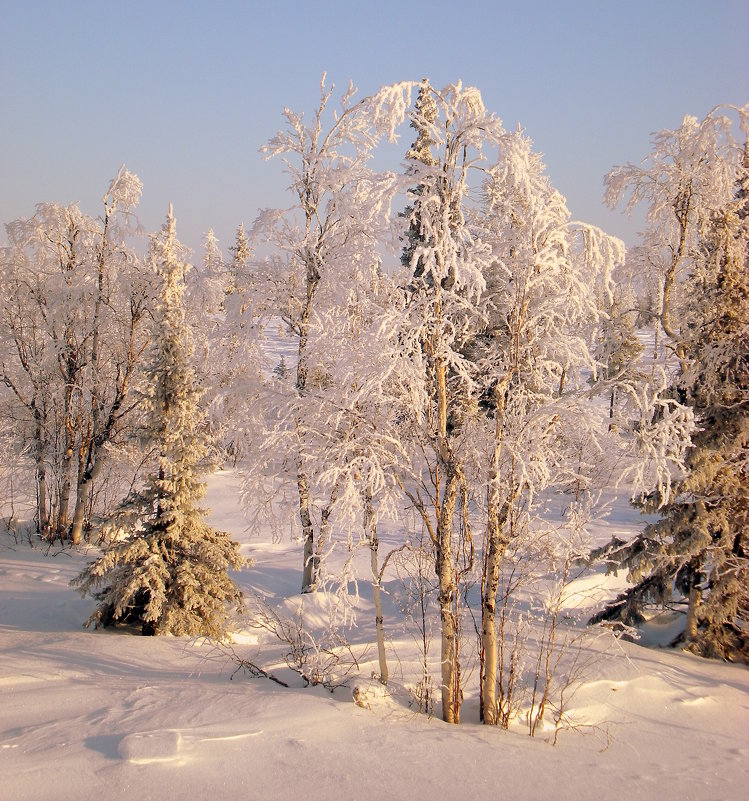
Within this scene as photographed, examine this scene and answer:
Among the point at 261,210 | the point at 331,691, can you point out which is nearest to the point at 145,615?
the point at 331,691

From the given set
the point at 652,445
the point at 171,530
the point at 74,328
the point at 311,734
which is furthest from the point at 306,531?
the point at 74,328

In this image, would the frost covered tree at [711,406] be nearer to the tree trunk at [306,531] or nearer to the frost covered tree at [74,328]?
the tree trunk at [306,531]

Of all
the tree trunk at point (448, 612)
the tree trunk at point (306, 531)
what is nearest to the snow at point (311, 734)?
the tree trunk at point (448, 612)

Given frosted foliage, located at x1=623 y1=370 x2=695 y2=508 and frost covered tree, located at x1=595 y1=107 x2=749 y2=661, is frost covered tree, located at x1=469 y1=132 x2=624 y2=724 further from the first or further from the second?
frost covered tree, located at x1=595 y1=107 x2=749 y2=661

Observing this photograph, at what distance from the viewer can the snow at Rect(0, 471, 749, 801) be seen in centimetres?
542

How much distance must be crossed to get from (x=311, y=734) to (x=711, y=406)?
8.68 m

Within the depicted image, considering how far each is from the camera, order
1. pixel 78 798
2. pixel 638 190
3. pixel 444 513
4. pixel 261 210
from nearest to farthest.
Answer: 1. pixel 78 798
2. pixel 444 513
3. pixel 638 190
4. pixel 261 210

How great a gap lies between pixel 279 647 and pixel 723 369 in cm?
939

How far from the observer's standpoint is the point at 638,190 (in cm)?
1158

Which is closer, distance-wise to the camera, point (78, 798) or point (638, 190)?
point (78, 798)

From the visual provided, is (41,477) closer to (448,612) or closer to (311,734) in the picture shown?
(311,734)

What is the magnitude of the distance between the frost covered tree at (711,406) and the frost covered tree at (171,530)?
306 inches

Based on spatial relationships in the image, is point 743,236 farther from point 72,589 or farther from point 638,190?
point 72,589

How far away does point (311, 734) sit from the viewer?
21.0ft
